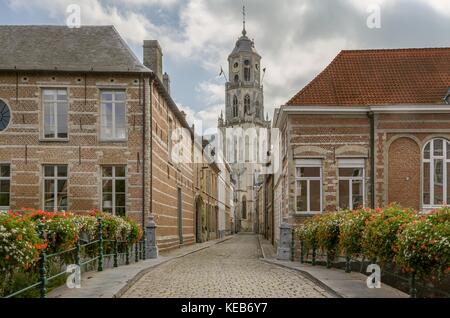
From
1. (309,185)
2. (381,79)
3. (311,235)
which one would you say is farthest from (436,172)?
(311,235)

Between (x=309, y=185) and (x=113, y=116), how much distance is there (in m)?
7.71

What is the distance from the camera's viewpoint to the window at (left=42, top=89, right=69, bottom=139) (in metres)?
21.6

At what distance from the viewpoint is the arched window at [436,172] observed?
2105 centimetres

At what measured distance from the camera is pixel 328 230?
14.9 meters

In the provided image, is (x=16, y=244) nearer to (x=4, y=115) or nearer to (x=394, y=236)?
(x=394, y=236)

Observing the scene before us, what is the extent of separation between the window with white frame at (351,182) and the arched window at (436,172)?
230 centimetres

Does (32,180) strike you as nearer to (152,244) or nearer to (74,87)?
(74,87)

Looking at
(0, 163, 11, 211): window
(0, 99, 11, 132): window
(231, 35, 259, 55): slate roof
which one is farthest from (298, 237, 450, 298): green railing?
(231, 35, 259, 55): slate roof

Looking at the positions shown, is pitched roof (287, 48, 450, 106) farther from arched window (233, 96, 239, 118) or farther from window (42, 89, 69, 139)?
arched window (233, 96, 239, 118)

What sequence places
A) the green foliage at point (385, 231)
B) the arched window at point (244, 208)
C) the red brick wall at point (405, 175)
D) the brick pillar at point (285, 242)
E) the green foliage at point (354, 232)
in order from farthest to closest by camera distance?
the arched window at point (244, 208), the red brick wall at point (405, 175), the brick pillar at point (285, 242), the green foliage at point (354, 232), the green foliage at point (385, 231)

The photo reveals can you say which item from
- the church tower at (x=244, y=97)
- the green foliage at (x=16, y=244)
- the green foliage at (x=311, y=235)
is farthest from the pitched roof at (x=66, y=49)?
the church tower at (x=244, y=97)

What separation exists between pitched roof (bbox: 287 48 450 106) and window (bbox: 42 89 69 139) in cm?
829

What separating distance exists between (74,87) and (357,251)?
13.0m

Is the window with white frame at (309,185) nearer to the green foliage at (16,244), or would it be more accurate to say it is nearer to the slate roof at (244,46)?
the green foliage at (16,244)
